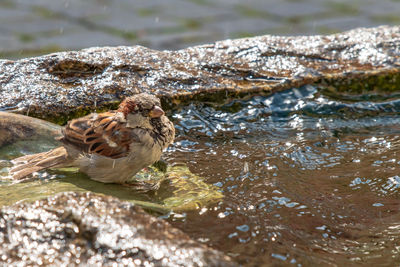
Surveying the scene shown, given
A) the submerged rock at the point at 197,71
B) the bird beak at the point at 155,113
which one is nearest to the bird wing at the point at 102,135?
the bird beak at the point at 155,113

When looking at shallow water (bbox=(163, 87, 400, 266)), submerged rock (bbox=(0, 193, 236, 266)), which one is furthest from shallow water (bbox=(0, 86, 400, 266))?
submerged rock (bbox=(0, 193, 236, 266))

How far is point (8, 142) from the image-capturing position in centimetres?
434

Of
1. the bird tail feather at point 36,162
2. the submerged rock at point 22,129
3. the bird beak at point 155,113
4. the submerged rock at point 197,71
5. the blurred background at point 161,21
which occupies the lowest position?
the bird tail feather at point 36,162

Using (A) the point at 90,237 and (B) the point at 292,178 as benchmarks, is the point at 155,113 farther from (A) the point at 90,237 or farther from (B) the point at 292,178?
(A) the point at 90,237

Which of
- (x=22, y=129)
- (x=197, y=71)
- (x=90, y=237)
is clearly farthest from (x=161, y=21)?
(x=90, y=237)

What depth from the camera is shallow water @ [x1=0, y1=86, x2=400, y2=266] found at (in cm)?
326

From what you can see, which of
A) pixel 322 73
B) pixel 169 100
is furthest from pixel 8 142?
pixel 322 73

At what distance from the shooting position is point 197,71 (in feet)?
17.6

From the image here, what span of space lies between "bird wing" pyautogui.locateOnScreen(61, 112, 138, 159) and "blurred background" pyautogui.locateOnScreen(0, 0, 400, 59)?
147 inches

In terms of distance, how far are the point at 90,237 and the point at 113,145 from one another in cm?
120

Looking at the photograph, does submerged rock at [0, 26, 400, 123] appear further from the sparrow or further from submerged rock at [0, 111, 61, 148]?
the sparrow

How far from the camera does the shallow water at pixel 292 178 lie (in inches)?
128

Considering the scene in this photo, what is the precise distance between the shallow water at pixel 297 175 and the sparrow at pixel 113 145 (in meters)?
0.48

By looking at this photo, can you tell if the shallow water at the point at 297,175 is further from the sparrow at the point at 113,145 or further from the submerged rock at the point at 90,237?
the sparrow at the point at 113,145
